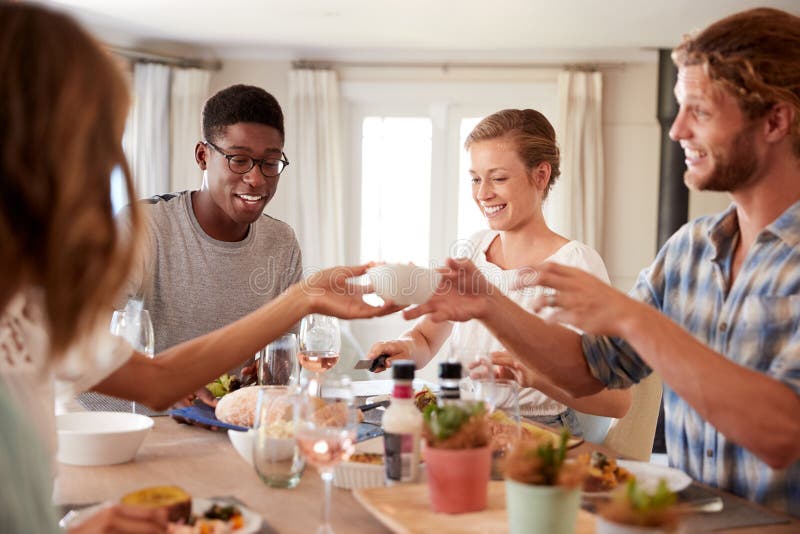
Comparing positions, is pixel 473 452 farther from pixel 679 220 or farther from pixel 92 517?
pixel 679 220

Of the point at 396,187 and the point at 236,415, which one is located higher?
the point at 396,187

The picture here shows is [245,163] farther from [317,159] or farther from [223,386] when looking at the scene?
[317,159]

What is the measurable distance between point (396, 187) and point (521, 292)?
456 centimetres

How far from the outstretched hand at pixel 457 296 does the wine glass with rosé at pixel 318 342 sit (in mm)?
271

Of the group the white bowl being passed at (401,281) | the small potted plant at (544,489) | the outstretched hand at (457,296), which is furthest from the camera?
the outstretched hand at (457,296)

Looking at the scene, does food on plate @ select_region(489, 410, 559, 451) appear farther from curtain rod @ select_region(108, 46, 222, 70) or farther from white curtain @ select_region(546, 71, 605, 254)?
curtain rod @ select_region(108, 46, 222, 70)

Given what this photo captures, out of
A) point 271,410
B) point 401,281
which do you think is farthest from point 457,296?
point 271,410

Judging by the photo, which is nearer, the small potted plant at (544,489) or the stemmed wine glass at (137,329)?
the small potted plant at (544,489)

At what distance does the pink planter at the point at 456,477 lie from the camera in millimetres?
1307

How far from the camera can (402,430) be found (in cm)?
145

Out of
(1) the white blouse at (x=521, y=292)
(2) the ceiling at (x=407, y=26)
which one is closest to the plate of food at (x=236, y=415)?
(1) the white blouse at (x=521, y=292)

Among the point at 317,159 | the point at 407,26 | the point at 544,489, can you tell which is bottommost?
the point at 544,489

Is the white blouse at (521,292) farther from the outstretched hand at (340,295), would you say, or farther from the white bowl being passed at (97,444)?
the white bowl being passed at (97,444)

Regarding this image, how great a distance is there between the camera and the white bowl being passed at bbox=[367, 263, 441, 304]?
178 centimetres
